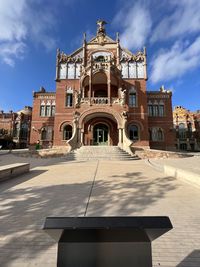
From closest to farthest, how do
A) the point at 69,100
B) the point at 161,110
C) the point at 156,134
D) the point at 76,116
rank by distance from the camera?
the point at 76,116 < the point at 69,100 < the point at 156,134 < the point at 161,110

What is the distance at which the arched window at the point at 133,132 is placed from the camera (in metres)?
23.2

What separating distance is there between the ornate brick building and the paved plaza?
15.3 metres

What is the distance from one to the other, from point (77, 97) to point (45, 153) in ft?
24.2

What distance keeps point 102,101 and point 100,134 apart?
4.70 m

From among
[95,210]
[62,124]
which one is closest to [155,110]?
[62,124]

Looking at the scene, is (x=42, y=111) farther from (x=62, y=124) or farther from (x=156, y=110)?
(x=156, y=110)

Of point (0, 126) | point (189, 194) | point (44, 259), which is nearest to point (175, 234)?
point (44, 259)

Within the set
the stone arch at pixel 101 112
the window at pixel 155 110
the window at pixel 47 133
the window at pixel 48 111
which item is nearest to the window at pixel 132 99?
the window at pixel 155 110

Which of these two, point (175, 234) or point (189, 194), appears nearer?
point (175, 234)

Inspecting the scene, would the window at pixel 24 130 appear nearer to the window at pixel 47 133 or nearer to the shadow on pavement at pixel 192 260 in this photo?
the window at pixel 47 133

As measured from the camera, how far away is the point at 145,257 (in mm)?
1497

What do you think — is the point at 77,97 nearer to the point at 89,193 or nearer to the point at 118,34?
the point at 118,34

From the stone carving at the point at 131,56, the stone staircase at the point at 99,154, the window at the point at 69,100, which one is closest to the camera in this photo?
the stone staircase at the point at 99,154

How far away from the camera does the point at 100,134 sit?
2383cm
